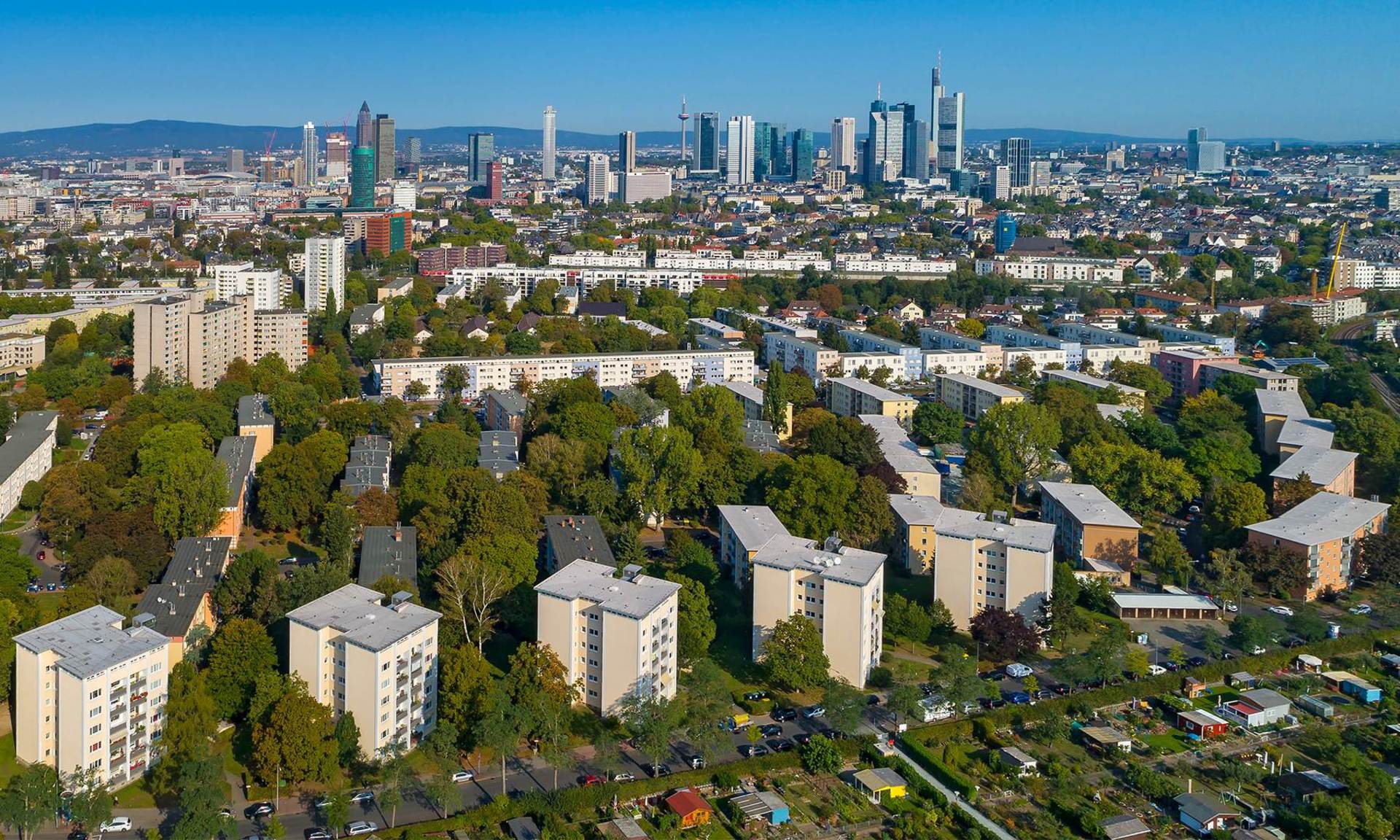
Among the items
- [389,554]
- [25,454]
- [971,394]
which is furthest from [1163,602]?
[25,454]

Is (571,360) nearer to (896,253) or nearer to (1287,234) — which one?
(896,253)

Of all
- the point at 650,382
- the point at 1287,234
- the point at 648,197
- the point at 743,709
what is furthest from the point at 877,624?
the point at 648,197

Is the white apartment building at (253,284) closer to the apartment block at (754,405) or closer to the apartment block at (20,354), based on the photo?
the apartment block at (20,354)

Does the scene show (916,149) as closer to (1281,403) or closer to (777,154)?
(777,154)

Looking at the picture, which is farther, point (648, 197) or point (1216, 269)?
point (648, 197)

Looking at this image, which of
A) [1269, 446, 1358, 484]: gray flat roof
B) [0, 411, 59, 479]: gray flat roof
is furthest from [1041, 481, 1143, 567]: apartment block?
[0, 411, 59, 479]: gray flat roof
